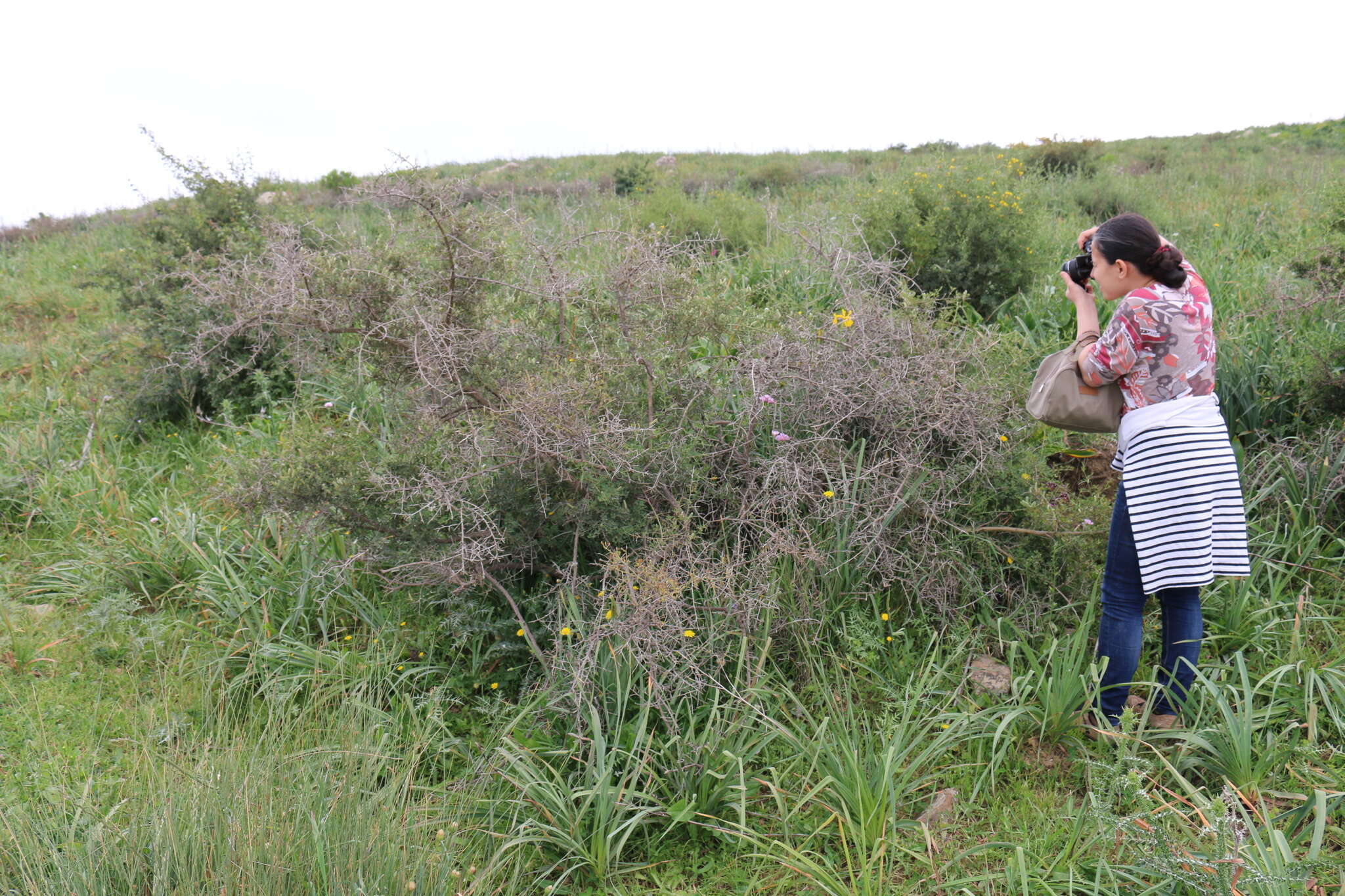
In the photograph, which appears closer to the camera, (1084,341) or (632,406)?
(1084,341)

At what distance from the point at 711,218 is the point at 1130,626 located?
6272mm

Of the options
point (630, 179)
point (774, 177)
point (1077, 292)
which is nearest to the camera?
point (1077, 292)

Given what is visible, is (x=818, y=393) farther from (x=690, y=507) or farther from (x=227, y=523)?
(x=227, y=523)

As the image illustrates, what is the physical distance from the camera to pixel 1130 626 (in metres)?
3.03

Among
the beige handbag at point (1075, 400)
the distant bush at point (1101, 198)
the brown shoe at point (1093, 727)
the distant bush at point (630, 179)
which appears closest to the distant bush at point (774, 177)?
the distant bush at point (630, 179)

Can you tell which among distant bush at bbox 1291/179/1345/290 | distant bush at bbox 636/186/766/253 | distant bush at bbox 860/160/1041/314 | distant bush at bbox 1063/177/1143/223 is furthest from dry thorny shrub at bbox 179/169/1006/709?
distant bush at bbox 1063/177/1143/223

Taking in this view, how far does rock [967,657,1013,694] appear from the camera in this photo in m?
3.32

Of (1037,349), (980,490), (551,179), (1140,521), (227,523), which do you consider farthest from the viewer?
(551,179)

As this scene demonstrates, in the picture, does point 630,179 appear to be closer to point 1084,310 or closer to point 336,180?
point 336,180

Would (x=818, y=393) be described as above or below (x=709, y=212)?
below

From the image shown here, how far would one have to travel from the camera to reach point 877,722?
317 cm

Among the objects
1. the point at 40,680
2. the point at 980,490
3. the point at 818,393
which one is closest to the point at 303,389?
the point at 40,680

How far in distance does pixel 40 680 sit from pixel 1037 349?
19.3 feet

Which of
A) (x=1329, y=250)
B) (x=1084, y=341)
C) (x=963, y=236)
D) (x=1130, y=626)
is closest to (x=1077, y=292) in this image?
(x=1084, y=341)
